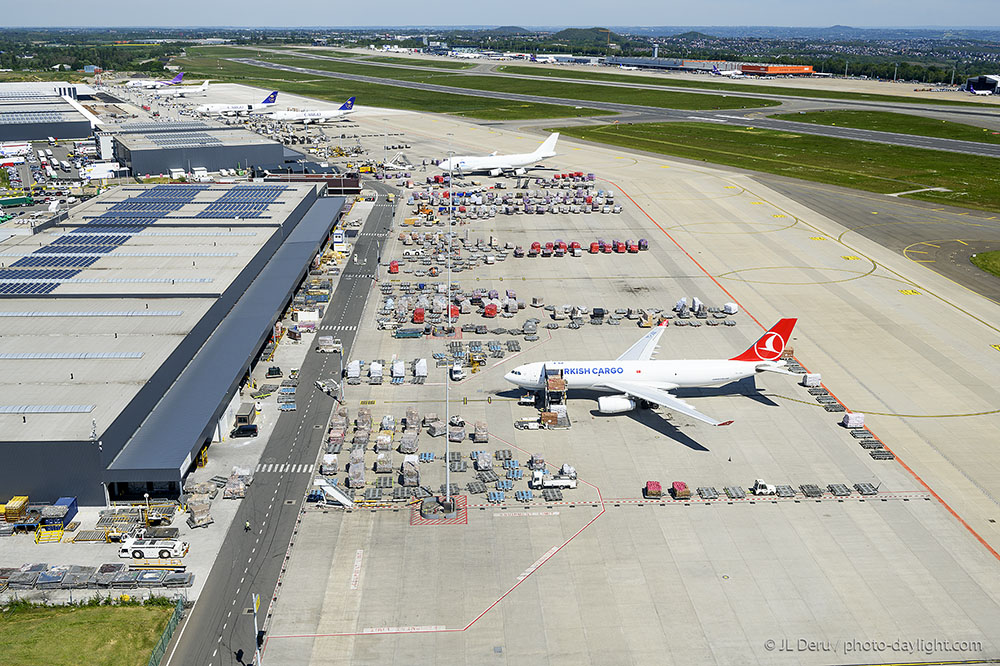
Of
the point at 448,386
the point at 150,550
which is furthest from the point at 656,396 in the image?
the point at 150,550

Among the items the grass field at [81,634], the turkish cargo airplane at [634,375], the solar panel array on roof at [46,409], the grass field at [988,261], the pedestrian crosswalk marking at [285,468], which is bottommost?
the grass field at [81,634]

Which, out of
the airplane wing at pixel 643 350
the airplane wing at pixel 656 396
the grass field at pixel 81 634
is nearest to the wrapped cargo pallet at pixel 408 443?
the airplane wing at pixel 656 396

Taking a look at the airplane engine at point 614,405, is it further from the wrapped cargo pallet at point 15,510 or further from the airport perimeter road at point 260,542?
the wrapped cargo pallet at point 15,510

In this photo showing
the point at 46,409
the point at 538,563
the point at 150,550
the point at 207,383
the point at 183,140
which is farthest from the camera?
the point at 183,140

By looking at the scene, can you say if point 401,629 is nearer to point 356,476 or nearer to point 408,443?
point 356,476

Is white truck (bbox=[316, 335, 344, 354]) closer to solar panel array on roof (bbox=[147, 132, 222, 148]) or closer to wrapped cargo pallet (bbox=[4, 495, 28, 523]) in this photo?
wrapped cargo pallet (bbox=[4, 495, 28, 523])
